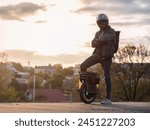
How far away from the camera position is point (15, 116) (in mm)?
3674

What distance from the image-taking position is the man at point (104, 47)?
5.14 meters

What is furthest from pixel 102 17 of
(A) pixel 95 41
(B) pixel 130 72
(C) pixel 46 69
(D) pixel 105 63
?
(B) pixel 130 72

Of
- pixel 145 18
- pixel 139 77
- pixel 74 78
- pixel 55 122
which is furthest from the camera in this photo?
pixel 139 77

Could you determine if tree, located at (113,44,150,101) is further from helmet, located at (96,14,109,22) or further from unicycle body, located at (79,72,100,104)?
helmet, located at (96,14,109,22)

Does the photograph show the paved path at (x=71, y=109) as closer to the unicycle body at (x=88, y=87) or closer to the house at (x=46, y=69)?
the unicycle body at (x=88, y=87)

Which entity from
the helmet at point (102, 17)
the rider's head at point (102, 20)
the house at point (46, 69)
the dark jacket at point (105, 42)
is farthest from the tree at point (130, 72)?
the helmet at point (102, 17)

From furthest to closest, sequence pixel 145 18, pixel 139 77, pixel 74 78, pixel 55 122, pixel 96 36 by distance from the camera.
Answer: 1. pixel 139 77
2. pixel 74 78
3. pixel 96 36
4. pixel 145 18
5. pixel 55 122

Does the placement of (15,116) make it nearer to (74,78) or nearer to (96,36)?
(96,36)

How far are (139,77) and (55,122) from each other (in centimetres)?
1527

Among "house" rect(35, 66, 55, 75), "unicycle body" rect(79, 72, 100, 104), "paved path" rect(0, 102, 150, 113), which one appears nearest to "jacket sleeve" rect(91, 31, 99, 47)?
"unicycle body" rect(79, 72, 100, 104)

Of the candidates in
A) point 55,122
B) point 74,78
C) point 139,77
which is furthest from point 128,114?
point 139,77

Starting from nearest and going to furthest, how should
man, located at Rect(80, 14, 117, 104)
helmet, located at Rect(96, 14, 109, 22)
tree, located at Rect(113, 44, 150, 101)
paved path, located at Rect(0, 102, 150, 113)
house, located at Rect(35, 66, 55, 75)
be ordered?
1. paved path, located at Rect(0, 102, 150, 113)
2. helmet, located at Rect(96, 14, 109, 22)
3. man, located at Rect(80, 14, 117, 104)
4. house, located at Rect(35, 66, 55, 75)
5. tree, located at Rect(113, 44, 150, 101)

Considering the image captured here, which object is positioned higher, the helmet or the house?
the helmet

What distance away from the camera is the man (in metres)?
5.14
